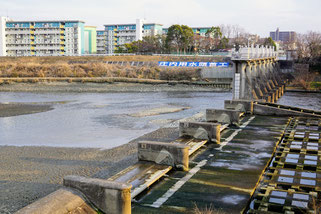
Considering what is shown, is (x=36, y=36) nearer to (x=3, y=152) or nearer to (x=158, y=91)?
(x=158, y=91)

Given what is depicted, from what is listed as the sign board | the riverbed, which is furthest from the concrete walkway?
the sign board

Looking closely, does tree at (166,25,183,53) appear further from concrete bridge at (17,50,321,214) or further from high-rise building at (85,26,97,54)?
concrete bridge at (17,50,321,214)

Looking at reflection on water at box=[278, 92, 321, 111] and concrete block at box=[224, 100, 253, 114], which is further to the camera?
reflection on water at box=[278, 92, 321, 111]

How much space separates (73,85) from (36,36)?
2475 inches

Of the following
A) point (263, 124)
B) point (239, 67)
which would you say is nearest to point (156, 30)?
point (239, 67)

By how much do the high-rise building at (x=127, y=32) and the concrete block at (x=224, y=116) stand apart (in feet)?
356

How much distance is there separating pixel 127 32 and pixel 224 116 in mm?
120342

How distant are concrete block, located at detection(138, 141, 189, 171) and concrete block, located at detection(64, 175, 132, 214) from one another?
184 inches

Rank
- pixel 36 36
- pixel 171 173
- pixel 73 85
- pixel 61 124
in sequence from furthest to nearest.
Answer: pixel 36 36 < pixel 73 85 < pixel 61 124 < pixel 171 173

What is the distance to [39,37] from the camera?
125625 mm

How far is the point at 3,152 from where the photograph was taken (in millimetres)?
20984

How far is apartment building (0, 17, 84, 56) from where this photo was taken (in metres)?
125

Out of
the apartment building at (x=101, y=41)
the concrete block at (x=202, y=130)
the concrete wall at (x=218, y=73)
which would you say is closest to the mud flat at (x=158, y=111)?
the concrete block at (x=202, y=130)

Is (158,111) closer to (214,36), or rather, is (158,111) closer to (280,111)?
(280,111)
